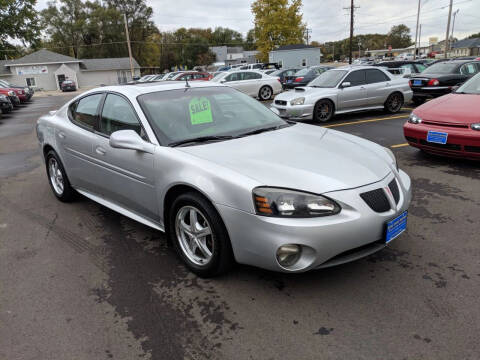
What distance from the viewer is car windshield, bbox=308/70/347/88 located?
34.9 feet

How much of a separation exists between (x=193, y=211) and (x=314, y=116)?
7.98 metres

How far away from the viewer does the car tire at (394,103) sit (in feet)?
36.9

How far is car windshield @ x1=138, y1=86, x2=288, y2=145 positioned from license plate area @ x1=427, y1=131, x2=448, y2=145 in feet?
9.67

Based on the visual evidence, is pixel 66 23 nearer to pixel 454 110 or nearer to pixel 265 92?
pixel 265 92

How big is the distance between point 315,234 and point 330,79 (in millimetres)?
9285

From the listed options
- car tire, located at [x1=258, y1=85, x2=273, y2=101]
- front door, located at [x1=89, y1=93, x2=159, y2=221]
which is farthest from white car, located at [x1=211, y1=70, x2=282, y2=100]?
front door, located at [x1=89, y1=93, x2=159, y2=221]

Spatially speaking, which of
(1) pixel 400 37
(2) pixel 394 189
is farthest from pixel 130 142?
(1) pixel 400 37

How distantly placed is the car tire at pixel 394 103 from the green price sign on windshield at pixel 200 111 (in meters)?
8.99

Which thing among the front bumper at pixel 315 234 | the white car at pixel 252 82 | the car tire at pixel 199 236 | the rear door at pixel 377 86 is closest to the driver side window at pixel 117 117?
the car tire at pixel 199 236

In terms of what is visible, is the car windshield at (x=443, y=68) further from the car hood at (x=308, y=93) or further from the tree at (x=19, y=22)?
the tree at (x=19, y=22)

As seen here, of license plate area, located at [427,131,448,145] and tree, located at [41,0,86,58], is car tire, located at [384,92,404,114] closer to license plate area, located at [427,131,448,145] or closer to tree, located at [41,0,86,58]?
license plate area, located at [427,131,448,145]

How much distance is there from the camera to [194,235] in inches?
117

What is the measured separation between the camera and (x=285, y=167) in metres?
2.70

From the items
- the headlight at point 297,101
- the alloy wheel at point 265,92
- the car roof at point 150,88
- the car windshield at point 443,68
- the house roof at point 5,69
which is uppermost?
the house roof at point 5,69
